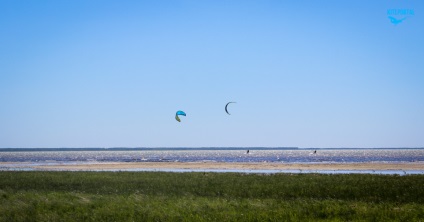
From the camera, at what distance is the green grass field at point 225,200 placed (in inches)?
773

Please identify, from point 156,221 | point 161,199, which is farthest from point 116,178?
point 156,221

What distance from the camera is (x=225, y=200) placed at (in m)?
24.0

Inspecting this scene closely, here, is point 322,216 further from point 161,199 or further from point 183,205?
point 161,199

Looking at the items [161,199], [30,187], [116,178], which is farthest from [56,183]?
[161,199]

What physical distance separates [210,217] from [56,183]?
21.1 metres

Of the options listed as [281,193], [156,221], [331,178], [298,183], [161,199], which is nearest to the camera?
[156,221]

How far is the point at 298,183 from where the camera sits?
32719mm

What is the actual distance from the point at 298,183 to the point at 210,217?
14.6m

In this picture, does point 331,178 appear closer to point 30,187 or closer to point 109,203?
point 109,203

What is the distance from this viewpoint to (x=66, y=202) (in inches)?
913

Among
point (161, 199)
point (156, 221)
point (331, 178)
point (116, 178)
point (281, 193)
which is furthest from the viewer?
point (116, 178)

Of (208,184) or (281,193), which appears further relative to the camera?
(208,184)

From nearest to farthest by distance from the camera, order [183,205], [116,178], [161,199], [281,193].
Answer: [183,205]
[161,199]
[281,193]
[116,178]

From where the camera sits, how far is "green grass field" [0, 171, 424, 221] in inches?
773
